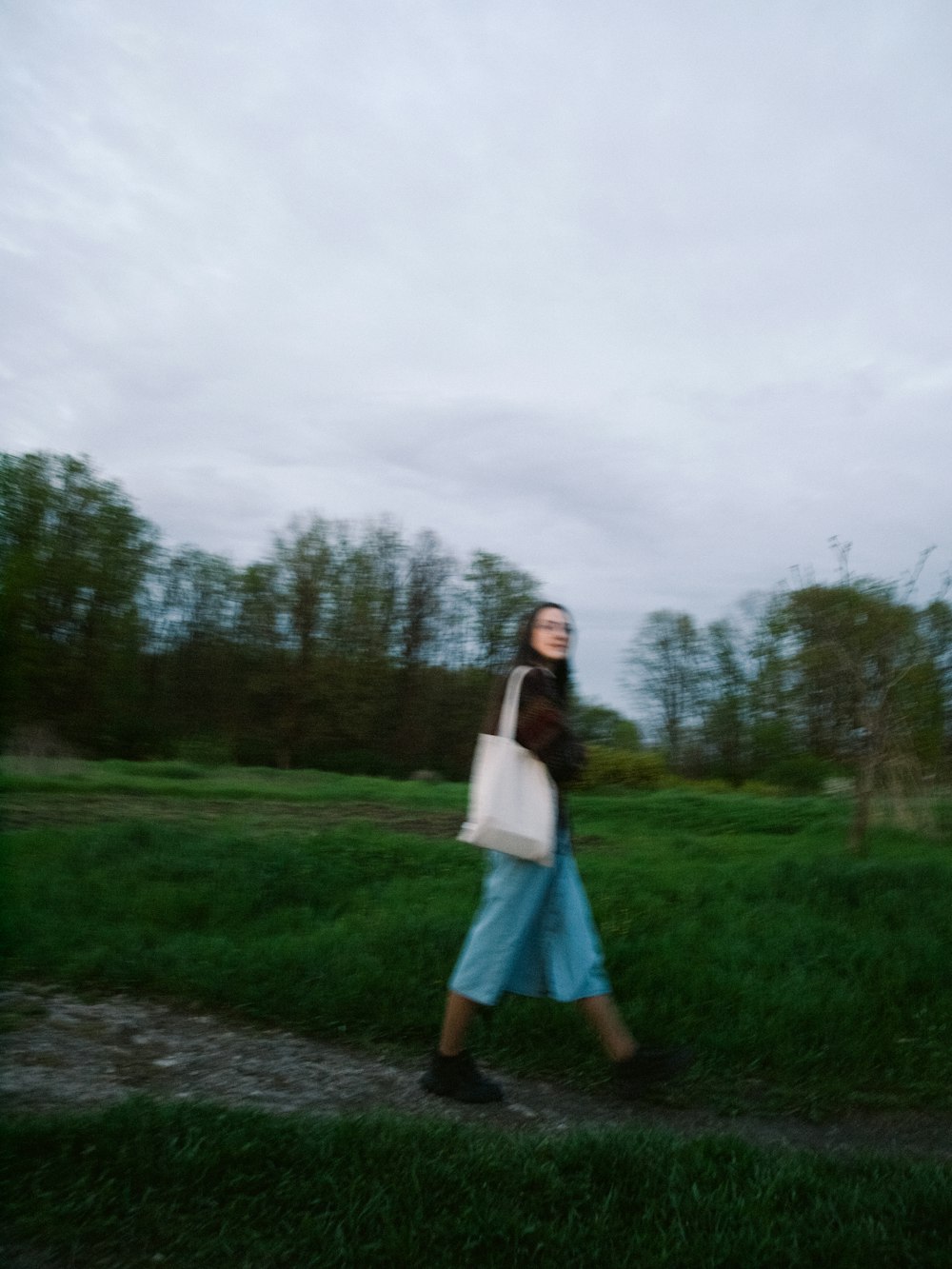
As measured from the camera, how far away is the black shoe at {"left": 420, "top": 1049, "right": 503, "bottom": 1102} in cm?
429

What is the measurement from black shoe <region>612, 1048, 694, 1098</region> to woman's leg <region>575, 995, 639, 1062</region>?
0.04 metres

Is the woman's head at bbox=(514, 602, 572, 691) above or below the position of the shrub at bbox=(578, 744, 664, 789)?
below

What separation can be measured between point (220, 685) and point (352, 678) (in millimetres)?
3601

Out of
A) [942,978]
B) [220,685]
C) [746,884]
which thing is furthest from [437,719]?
[942,978]

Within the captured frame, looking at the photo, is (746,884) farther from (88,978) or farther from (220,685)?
(220,685)

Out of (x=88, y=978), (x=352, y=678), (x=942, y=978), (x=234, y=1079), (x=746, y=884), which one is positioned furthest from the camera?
(x=352, y=678)

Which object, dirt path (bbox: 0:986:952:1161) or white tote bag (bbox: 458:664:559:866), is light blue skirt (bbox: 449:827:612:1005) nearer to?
white tote bag (bbox: 458:664:559:866)

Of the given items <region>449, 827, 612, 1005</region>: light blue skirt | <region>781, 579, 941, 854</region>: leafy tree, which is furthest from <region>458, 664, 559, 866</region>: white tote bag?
<region>781, 579, 941, 854</region>: leafy tree

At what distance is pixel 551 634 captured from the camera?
445cm

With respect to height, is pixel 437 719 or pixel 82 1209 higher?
pixel 437 719

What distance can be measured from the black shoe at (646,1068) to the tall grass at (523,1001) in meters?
0.33

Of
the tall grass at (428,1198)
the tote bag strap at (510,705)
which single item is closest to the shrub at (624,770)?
the tote bag strap at (510,705)

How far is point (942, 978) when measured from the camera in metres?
6.02

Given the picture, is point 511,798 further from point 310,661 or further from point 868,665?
point 310,661
